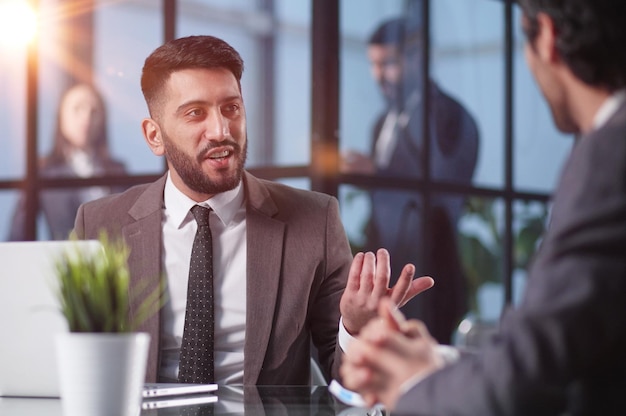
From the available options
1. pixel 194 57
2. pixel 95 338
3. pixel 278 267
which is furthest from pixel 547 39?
pixel 194 57

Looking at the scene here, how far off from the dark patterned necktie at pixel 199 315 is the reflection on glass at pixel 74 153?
8.87 ft

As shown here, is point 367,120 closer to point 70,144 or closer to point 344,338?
point 70,144

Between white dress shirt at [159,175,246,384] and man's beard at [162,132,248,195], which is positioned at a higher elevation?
man's beard at [162,132,248,195]

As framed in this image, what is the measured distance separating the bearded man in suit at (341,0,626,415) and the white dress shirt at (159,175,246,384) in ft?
4.96

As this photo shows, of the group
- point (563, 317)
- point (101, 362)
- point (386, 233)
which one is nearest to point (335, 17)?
point (386, 233)

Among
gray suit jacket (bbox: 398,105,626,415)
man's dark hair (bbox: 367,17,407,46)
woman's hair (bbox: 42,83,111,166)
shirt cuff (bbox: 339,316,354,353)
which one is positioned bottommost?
shirt cuff (bbox: 339,316,354,353)

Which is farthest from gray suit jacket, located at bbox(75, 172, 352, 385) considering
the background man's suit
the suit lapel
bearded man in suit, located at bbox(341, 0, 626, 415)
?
the background man's suit

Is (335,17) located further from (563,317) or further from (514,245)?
(563,317)

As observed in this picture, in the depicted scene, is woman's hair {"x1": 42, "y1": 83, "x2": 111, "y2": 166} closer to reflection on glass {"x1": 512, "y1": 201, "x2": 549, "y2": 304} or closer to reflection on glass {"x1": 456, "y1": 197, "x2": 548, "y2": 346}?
reflection on glass {"x1": 456, "y1": 197, "x2": 548, "y2": 346}

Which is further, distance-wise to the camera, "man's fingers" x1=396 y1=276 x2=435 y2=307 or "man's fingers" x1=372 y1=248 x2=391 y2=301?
"man's fingers" x1=396 y1=276 x2=435 y2=307

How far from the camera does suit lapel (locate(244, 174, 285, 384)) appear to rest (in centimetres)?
257

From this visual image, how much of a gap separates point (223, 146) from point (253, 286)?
0.43 m

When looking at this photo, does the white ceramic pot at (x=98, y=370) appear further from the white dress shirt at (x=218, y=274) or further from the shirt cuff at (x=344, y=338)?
the white dress shirt at (x=218, y=274)

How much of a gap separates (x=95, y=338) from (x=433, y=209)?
395cm
